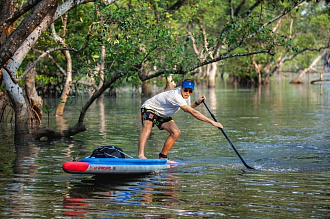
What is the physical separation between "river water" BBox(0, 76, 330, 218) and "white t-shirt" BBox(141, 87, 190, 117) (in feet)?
3.67

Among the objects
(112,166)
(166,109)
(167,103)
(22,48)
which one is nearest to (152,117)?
(166,109)

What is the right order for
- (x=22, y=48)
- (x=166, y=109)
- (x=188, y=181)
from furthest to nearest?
(x=22, y=48) → (x=166, y=109) → (x=188, y=181)

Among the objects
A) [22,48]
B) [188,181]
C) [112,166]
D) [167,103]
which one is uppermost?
[22,48]

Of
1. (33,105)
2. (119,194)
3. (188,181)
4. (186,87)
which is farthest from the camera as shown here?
(33,105)

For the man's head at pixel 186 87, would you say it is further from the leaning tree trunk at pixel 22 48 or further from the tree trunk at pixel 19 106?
the tree trunk at pixel 19 106

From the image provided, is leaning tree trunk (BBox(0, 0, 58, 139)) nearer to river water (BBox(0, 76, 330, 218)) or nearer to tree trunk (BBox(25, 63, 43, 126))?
river water (BBox(0, 76, 330, 218))

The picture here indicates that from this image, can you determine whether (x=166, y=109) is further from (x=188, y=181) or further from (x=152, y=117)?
(x=188, y=181)

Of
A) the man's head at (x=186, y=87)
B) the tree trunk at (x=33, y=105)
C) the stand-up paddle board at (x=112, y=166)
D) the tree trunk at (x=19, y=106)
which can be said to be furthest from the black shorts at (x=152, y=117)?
the tree trunk at (x=33, y=105)

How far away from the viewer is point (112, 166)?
10.1 meters

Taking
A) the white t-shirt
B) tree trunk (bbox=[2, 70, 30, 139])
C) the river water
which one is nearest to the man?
the white t-shirt

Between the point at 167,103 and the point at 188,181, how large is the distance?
72.4 inches

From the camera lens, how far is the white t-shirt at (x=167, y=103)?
10891mm

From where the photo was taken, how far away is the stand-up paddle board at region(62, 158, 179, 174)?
9.81 metres

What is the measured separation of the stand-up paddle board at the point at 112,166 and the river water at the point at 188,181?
0.16 m
